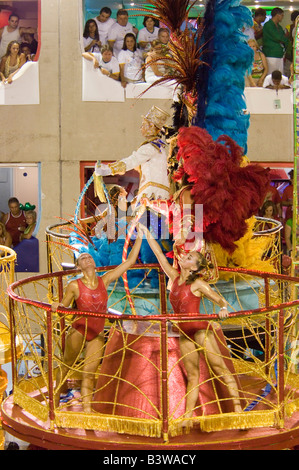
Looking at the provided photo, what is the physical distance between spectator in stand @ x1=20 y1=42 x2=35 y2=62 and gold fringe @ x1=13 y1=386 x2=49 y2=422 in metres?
6.97

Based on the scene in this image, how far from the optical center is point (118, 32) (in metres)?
10.8

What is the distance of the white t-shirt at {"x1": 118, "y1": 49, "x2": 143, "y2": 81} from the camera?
10.4 meters

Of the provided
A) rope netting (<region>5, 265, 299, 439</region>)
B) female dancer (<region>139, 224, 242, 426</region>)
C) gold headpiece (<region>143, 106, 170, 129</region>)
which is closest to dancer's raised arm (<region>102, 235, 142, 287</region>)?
rope netting (<region>5, 265, 299, 439</region>)

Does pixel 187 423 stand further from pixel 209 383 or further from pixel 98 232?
pixel 98 232

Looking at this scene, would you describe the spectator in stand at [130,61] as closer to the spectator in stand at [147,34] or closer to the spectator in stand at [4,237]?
the spectator in stand at [147,34]

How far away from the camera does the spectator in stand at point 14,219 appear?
1069 centimetres

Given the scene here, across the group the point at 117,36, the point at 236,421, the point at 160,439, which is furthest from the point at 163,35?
the point at 160,439

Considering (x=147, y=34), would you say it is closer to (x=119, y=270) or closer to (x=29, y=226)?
(x=29, y=226)

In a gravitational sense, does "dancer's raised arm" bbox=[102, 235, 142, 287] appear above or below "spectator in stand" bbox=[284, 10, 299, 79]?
below

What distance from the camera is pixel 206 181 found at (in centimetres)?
484

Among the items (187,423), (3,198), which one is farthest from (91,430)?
(3,198)

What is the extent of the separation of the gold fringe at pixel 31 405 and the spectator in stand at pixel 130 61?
21.5ft

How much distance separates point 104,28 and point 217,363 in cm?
748

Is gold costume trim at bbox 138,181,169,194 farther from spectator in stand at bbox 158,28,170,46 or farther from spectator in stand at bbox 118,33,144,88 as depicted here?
spectator in stand at bbox 158,28,170,46
